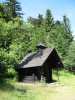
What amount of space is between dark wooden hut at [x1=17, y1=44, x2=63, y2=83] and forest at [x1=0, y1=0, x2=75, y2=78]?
3.47m

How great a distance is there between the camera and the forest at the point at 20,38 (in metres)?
47.3

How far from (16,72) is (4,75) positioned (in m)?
2.32

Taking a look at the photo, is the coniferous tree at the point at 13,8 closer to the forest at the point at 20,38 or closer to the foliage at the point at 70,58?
the forest at the point at 20,38

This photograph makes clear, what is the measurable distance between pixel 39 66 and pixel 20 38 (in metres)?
17.3

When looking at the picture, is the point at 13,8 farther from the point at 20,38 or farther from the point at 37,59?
the point at 37,59

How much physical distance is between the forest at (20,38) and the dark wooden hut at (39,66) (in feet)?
11.4

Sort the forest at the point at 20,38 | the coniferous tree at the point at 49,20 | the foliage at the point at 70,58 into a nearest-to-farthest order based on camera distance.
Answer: the forest at the point at 20,38
the foliage at the point at 70,58
the coniferous tree at the point at 49,20

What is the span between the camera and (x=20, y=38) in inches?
2202

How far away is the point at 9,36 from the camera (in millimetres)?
50750

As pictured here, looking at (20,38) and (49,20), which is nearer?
(20,38)

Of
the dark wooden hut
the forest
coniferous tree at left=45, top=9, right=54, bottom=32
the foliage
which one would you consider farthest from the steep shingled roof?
coniferous tree at left=45, top=9, right=54, bottom=32

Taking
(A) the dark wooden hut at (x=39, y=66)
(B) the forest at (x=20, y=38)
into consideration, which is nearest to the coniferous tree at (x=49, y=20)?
(B) the forest at (x=20, y=38)

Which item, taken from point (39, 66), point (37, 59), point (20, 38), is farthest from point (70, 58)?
point (39, 66)

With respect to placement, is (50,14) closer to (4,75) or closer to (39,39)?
(39,39)
